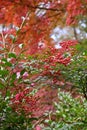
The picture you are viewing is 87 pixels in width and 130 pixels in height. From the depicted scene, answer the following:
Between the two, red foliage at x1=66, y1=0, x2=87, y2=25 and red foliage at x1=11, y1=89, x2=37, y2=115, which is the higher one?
red foliage at x1=66, y1=0, x2=87, y2=25

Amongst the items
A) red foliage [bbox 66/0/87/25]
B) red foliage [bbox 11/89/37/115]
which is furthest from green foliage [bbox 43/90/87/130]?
red foliage [bbox 66/0/87/25]

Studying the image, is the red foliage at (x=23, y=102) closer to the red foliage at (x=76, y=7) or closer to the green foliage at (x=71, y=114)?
the green foliage at (x=71, y=114)

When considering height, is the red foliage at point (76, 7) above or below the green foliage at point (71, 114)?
above

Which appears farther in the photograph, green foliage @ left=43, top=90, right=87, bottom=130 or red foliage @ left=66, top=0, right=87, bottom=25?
red foliage @ left=66, top=0, right=87, bottom=25

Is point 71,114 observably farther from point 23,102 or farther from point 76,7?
point 76,7

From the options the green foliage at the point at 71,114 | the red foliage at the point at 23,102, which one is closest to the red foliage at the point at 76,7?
the green foliage at the point at 71,114

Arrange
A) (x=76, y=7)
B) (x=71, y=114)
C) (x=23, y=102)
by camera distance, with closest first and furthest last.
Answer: (x=23, y=102), (x=71, y=114), (x=76, y=7)

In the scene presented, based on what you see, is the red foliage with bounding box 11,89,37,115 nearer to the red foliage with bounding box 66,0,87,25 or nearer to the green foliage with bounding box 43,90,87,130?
the green foliage with bounding box 43,90,87,130

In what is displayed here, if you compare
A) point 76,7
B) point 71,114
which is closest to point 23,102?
point 71,114

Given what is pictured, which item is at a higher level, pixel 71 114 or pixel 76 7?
pixel 76 7

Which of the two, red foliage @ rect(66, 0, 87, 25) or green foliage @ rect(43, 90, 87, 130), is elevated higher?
red foliage @ rect(66, 0, 87, 25)

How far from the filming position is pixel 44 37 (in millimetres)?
4051

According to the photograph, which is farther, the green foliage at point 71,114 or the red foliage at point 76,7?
the red foliage at point 76,7

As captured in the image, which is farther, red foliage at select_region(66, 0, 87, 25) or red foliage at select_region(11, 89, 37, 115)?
red foliage at select_region(66, 0, 87, 25)
